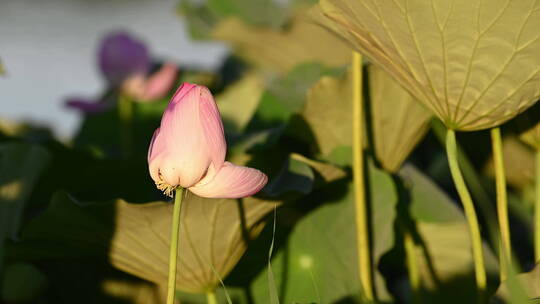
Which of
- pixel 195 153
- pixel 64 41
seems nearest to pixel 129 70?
pixel 195 153

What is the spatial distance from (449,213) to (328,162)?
0.52 ft

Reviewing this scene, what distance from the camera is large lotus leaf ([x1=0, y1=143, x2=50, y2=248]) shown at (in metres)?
0.68

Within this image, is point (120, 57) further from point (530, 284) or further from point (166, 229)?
point (530, 284)

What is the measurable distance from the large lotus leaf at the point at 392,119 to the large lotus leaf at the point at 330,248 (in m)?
0.04

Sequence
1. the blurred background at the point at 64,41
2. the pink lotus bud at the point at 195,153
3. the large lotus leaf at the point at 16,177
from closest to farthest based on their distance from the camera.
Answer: the pink lotus bud at the point at 195,153 < the large lotus leaf at the point at 16,177 < the blurred background at the point at 64,41

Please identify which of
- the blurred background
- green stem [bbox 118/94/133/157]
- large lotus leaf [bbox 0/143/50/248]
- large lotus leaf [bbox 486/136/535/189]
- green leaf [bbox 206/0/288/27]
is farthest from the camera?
the blurred background

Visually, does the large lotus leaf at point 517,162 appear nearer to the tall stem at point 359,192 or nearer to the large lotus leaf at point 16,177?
the tall stem at point 359,192

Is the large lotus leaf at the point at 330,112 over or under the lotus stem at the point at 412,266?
over

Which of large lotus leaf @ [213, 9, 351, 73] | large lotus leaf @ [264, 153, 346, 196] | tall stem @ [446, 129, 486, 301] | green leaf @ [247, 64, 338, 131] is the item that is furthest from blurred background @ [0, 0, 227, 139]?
tall stem @ [446, 129, 486, 301]

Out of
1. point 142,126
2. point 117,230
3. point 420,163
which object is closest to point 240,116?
point 142,126

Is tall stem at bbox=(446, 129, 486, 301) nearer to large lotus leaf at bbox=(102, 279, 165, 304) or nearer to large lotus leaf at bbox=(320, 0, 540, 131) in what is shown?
large lotus leaf at bbox=(320, 0, 540, 131)

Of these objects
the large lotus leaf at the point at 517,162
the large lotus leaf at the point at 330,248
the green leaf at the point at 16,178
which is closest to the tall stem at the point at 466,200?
the large lotus leaf at the point at 330,248

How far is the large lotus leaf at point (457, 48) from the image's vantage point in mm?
514

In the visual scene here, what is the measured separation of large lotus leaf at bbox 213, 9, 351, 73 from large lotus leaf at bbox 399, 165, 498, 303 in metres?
0.31
